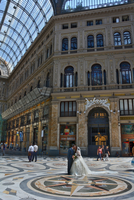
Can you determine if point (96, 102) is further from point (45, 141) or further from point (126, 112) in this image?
point (45, 141)

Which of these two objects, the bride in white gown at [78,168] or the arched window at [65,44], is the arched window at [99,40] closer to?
the arched window at [65,44]

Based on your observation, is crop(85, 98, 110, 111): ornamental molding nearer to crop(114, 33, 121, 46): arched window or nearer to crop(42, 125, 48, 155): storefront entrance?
crop(42, 125, 48, 155): storefront entrance

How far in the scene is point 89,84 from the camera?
26.8 meters

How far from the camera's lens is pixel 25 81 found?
42.2 meters

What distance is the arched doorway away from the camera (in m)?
24.7

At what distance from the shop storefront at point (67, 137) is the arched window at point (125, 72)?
31.9 ft

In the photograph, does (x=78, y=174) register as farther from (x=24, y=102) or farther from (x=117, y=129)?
(x=24, y=102)

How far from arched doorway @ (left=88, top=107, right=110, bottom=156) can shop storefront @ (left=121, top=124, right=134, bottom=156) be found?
210 cm

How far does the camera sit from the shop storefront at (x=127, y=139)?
23.9 m

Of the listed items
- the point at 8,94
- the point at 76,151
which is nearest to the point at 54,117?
the point at 76,151

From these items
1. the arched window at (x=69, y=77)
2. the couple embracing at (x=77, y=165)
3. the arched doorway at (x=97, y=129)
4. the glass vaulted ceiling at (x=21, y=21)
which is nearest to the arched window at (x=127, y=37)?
the arched window at (x=69, y=77)

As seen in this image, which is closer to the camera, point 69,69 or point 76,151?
point 76,151

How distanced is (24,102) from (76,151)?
Result: 1091 inches

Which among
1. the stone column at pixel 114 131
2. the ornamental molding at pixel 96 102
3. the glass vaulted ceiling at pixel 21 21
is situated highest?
the glass vaulted ceiling at pixel 21 21
